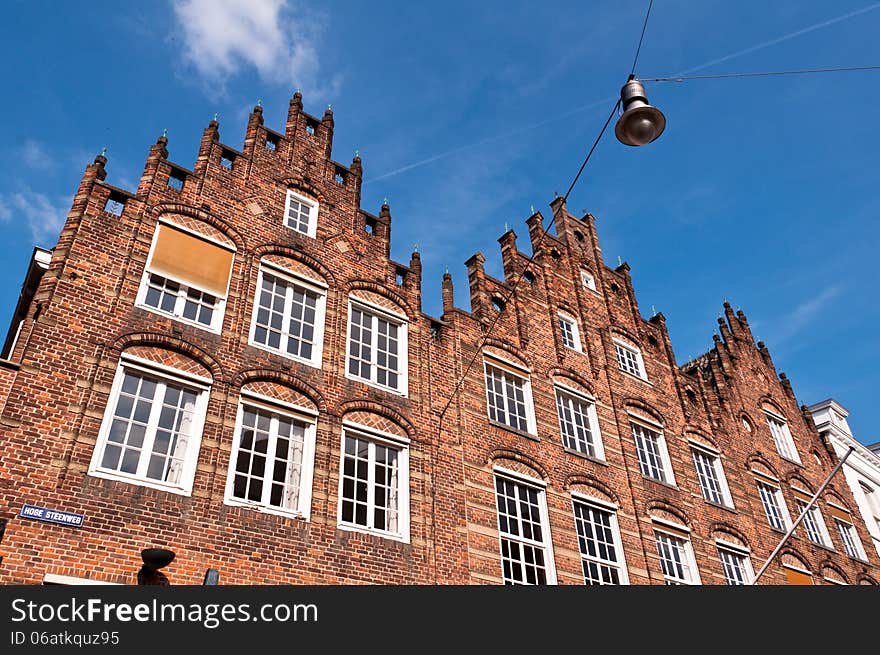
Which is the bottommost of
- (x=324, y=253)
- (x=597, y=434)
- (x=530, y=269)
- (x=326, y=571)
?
(x=326, y=571)

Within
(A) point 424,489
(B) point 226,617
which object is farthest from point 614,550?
(B) point 226,617

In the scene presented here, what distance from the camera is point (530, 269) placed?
2141cm

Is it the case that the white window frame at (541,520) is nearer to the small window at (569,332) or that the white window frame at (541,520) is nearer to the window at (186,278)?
the small window at (569,332)

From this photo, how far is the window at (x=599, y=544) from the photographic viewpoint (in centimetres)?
1612

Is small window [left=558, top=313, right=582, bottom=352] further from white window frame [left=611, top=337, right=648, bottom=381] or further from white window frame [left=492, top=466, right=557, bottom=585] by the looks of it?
white window frame [left=492, top=466, right=557, bottom=585]

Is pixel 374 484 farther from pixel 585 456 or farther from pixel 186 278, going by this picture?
pixel 585 456

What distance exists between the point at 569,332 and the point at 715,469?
21.3 feet

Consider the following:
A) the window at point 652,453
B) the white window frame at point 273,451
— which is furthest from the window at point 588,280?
the white window frame at point 273,451

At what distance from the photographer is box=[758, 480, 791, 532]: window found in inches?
915

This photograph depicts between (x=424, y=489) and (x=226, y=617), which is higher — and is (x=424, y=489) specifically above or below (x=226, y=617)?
above

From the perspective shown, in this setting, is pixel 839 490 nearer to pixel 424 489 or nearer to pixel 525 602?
pixel 424 489

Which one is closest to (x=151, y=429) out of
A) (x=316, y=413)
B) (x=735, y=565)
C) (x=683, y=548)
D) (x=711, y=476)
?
(x=316, y=413)

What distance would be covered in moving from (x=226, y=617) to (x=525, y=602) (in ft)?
11.0

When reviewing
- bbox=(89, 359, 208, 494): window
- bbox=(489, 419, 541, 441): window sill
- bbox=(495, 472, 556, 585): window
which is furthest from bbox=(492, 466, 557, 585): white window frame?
bbox=(89, 359, 208, 494): window
